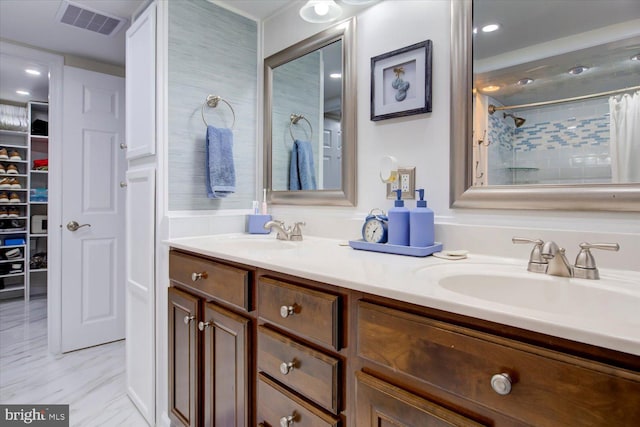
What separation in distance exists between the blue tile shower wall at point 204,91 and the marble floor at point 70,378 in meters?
1.14

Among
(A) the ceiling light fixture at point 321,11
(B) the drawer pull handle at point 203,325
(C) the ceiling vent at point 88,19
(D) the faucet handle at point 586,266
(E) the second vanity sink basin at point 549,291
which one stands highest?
(C) the ceiling vent at point 88,19

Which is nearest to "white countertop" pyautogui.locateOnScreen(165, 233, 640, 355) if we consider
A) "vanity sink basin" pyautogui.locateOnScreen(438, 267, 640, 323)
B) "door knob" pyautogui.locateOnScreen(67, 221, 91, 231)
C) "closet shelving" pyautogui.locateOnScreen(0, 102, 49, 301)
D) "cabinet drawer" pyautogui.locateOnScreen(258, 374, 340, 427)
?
"vanity sink basin" pyautogui.locateOnScreen(438, 267, 640, 323)

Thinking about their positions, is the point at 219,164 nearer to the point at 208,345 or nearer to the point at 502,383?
the point at 208,345

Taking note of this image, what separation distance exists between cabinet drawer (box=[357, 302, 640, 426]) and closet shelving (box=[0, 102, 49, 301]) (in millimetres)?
4430

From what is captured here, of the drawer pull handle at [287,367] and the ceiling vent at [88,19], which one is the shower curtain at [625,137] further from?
the ceiling vent at [88,19]

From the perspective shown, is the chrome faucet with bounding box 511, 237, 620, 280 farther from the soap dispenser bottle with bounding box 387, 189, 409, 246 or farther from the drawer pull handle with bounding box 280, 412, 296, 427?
the drawer pull handle with bounding box 280, 412, 296, 427

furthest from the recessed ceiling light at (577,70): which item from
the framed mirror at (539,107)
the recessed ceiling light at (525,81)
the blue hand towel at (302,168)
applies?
the blue hand towel at (302,168)

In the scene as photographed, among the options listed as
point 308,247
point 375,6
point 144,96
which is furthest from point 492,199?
point 144,96

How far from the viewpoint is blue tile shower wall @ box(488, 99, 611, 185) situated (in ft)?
3.27

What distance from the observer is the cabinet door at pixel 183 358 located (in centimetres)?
141

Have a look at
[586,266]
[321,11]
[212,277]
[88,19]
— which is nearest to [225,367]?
[212,277]

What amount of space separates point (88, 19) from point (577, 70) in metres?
2.40

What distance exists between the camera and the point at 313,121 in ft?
5.75

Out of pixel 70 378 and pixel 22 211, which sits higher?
pixel 22 211
